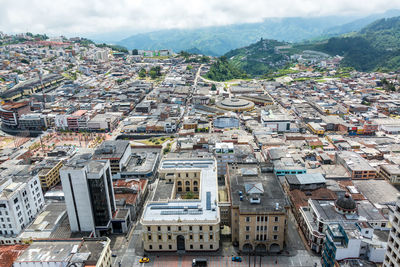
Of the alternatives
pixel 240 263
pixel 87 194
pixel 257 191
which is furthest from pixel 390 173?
pixel 87 194

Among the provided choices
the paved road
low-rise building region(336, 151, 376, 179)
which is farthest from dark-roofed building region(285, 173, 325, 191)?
the paved road

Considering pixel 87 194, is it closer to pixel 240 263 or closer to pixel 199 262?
pixel 199 262

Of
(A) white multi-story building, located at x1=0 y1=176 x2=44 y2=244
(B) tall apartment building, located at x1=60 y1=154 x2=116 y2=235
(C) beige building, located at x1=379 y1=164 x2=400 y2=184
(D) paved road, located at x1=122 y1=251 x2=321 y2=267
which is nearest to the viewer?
(D) paved road, located at x1=122 y1=251 x2=321 y2=267

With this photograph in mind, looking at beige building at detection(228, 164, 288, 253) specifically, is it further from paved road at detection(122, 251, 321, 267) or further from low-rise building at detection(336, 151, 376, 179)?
low-rise building at detection(336, 151, 376, 179)

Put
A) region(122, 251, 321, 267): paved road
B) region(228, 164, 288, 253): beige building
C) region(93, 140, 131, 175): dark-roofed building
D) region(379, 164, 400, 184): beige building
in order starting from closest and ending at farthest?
region(122, 251, 321, 267): paved road → region(228, 164, 288, 253): beige building → region(379, 164, 400, 184): beige building → region(93, 140, 131, 175): dark-roofed building

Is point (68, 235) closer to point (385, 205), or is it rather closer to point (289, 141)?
point (385, 205)

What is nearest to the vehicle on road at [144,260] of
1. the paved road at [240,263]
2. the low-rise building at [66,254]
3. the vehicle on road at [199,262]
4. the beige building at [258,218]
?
the paved road at [240,263]

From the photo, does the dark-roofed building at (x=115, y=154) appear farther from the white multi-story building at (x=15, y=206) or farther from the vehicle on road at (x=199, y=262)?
the vehicle on road at (x=199, y=262)

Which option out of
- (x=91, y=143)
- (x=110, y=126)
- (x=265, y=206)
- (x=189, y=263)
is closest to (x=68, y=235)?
(x=189, y=263)
